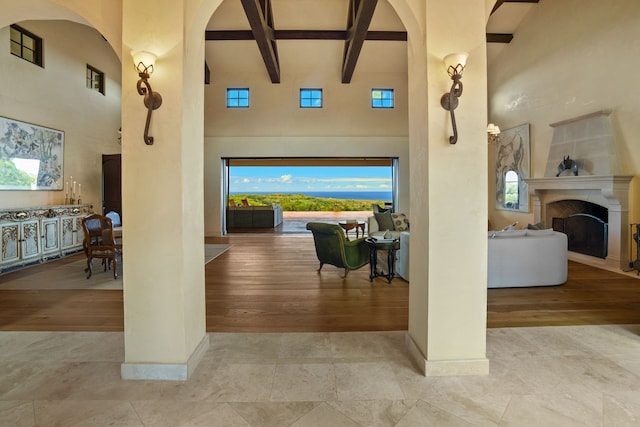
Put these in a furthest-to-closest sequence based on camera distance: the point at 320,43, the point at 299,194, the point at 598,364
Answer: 1. the point at 299,194
2. the point at 320,43
3. the point at 598,364

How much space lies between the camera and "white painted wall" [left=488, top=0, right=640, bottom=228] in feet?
16.7

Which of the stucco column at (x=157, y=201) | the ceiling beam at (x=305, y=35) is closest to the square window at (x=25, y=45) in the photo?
the ceiling beam at (x=305, y=35)

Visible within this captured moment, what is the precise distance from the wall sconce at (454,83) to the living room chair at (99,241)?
191 inches

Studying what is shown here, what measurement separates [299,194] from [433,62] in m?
15.8

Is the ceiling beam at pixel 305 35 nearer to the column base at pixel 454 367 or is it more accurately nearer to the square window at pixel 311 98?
the square window at pixel 311 98

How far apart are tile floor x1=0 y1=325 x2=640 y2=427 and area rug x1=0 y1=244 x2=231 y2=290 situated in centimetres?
180

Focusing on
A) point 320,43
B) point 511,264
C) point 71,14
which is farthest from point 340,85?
point 71,14

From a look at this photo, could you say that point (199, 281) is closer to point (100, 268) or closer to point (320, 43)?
point (100, 268)

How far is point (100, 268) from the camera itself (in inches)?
211

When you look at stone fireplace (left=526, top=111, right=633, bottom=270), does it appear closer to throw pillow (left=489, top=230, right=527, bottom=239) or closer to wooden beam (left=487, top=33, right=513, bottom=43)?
throw pillow (left=489, top=230, right=527, bottom=239)

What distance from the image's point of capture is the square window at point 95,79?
733cm

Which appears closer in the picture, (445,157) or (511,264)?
(445,157)

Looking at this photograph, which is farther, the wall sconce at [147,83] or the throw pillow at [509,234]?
the throw pillow at [509,234]

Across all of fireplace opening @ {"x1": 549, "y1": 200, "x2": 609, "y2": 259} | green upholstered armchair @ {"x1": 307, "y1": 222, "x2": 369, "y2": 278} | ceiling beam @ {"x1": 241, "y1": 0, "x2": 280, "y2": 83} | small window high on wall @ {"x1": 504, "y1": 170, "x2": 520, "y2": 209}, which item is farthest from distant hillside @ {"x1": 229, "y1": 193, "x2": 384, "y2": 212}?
green upholstered armchair @ {"x1": 307, "y1": 222, "x2": 369, "y2": 278}
